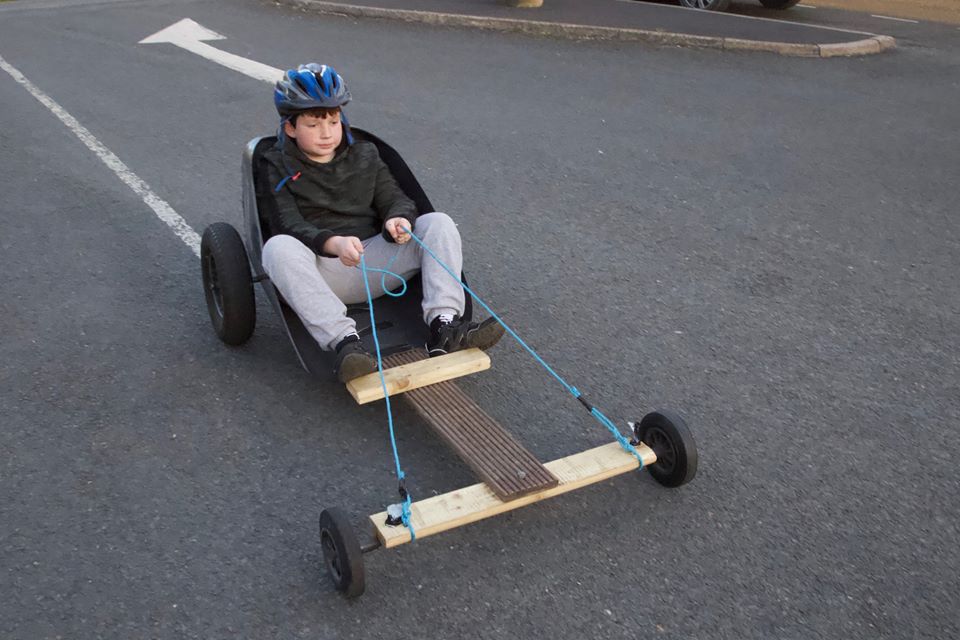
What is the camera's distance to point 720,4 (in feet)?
40.9

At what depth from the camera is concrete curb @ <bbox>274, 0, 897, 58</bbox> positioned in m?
10.4

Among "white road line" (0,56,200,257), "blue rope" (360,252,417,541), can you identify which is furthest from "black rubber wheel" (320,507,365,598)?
"white road line" (0,56,200,257)

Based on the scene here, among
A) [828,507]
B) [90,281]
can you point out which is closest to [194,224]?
[90,281]

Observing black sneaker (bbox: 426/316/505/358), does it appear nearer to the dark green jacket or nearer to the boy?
the boy

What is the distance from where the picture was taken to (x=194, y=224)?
5.91 m

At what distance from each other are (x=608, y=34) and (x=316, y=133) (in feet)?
24.5

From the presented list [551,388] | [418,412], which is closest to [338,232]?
[418,412]

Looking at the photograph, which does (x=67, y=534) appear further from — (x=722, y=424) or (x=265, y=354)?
(x=722, y=424)

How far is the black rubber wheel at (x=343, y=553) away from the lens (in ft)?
9.59

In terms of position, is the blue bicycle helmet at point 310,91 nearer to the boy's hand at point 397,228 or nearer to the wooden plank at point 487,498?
the boy's hand at point 397,228

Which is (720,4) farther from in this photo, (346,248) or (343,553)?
(343,553)

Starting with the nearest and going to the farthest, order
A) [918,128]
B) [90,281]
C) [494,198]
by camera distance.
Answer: [90,281]
[494,198]
[918,128]

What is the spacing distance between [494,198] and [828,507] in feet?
11.2

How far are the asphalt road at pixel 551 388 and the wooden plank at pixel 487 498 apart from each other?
0.16 meters
